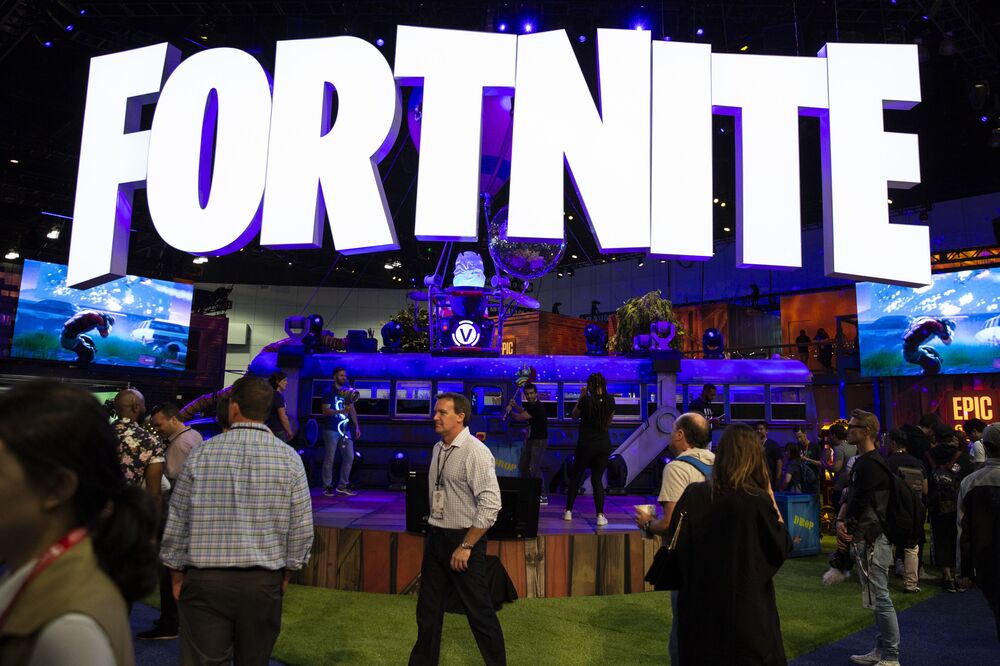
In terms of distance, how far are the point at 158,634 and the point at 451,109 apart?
684cm

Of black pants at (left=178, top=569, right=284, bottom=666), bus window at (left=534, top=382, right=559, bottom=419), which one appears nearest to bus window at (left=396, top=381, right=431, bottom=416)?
bus window at (left=534, top=382, right=559, bottom=419)

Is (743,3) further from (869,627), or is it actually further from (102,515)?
(102,515)

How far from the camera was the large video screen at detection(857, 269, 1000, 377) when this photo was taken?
1931 cm

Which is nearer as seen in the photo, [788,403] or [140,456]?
[140,456]

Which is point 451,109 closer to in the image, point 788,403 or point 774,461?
point 774,461

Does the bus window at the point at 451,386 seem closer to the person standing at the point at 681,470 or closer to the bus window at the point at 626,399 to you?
the bus window at the point at 626,399

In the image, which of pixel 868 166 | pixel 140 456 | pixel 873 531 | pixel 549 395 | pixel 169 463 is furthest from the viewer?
pixel 549 395

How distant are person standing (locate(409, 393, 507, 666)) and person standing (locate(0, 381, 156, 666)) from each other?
9.10 ft

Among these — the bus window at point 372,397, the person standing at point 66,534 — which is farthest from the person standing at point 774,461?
the person standing at point 66,534

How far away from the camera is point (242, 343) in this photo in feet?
98.7

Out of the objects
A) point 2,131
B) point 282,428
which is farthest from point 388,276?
point 282,428

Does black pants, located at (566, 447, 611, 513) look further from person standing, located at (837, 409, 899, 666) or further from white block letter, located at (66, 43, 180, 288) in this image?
white block letter, located at (66, 43, 180, 288)

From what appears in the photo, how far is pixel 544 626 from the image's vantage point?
5906mm

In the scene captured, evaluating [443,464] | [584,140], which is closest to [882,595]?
[443,464]
